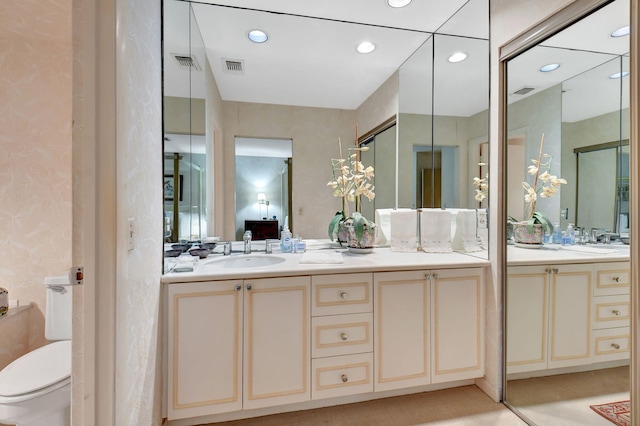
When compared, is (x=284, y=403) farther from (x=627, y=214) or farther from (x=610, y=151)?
(x=610, y=151)

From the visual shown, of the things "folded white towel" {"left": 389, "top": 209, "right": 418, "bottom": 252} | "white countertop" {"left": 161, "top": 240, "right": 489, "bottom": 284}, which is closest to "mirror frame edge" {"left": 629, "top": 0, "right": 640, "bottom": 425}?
"white countertop" {"left": 161, "top": 240, "right": 489, "bottom": 284}

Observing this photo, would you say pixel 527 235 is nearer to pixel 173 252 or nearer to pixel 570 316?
pixel 570 316

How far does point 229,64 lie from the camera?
81.9 inches

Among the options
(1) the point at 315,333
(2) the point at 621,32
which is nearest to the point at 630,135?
(2) the point at 621,32

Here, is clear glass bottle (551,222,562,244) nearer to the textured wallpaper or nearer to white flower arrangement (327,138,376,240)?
white flower arrangement (327,138,376,240)

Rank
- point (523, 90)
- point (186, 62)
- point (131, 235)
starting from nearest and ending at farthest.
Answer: point (131, 235) → point (523, 90) → point (186, 62)

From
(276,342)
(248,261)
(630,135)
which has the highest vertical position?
(630,135)

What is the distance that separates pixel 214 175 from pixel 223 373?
3.90ft

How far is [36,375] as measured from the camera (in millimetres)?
1460

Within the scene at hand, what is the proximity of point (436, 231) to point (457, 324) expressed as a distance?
0.65 meters

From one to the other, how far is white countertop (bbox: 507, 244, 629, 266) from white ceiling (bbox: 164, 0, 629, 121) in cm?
81

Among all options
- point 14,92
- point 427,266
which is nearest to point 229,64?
point 14,92

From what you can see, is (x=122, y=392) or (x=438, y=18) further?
(x=438, y=18)

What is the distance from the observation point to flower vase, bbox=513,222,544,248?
5.29 feet
